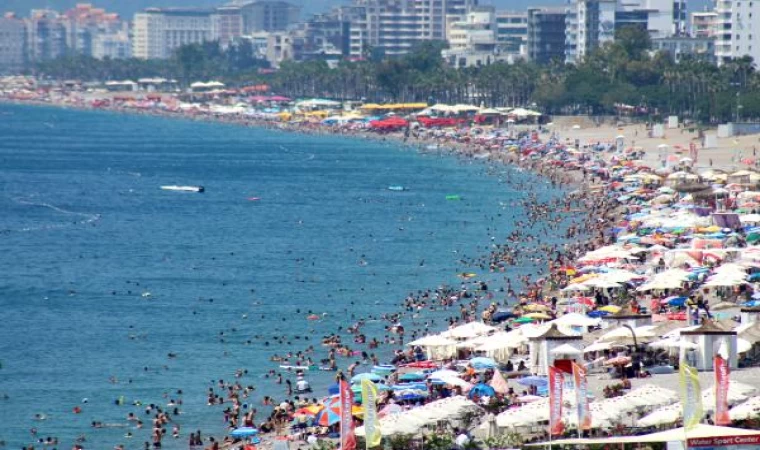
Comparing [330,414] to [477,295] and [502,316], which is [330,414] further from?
[477,295]

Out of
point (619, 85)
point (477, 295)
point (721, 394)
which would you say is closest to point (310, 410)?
point (721, 394)

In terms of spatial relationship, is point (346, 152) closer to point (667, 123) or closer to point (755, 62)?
point (667, 123)

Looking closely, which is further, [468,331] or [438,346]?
[468,331]

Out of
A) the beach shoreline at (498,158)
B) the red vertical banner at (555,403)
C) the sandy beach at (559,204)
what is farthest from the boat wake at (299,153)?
the red vertical banner at (555,403)

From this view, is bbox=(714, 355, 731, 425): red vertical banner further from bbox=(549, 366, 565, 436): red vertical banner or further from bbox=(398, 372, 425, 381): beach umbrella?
bbox=(398, 372, 425, 381): beach umbrella

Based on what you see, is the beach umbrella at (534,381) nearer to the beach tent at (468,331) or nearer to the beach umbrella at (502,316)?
the beach tent at (468,331)

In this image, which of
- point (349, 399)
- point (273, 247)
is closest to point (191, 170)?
point (273, 247)
